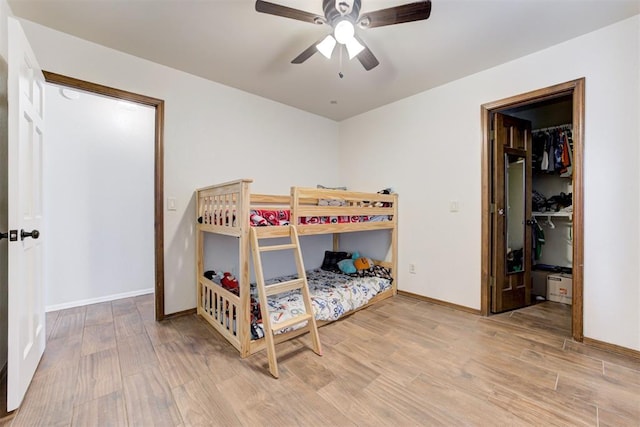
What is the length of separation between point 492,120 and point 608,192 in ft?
3.62

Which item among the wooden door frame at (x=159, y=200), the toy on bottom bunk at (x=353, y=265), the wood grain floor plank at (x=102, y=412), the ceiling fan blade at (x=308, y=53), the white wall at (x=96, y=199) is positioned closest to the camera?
the wood grain floor plank at (x=102, y=412)

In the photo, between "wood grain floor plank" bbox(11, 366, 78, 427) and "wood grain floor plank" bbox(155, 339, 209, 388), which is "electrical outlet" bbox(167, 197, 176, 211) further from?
"wood grain floor plank" bbox(11, 366, 78, 427)

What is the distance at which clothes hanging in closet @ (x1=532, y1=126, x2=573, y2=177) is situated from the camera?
3242 mm

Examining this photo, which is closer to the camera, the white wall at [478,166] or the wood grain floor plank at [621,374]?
the wood grain floor plank at [621,374]

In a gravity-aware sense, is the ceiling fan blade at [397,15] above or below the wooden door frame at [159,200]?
above

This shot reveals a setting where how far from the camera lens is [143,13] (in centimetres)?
188

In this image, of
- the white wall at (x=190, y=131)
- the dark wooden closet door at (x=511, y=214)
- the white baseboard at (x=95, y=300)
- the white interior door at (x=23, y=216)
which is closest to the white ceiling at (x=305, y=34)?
the white wall at (x=190, y=131)

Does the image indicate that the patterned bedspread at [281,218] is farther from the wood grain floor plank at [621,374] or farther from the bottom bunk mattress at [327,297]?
the wood grain floor plank at [621,374]

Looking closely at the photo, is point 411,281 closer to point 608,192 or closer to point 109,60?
point 608,192

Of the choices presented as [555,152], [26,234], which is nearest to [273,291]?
[26,234]

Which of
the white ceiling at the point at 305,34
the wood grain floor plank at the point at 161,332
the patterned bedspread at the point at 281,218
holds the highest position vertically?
the white ceiling at the point at 305,34

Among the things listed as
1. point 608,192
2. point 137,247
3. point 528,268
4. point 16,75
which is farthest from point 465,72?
point 137,247

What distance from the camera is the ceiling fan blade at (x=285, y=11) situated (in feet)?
4.88

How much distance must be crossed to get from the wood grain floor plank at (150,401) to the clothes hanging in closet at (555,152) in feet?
14.3
